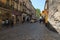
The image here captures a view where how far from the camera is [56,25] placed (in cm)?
749

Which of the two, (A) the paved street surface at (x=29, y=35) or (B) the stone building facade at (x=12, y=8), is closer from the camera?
(A) the paved street surface at (x=29, y=35)

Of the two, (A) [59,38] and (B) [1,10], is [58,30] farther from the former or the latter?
(B) [1,10]

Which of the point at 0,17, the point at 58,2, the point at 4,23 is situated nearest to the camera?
the point at 58,2

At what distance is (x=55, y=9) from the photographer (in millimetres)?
7707

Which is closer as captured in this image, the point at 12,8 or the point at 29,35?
the point at 29,35

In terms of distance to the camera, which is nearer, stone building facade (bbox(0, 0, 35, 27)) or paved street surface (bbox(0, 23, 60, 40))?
paved street surface (bbox(0, 23, 60, 40))

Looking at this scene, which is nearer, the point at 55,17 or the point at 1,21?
the point at 55,17

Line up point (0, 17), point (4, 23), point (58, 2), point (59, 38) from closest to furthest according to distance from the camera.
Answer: point (58, 2)
point (59, 38)
point (0, 17)
point (4, 23)

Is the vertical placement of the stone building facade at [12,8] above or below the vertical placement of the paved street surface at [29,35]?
above

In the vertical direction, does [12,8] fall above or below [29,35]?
above

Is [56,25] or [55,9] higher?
[55,9]

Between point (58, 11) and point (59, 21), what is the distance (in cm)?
42

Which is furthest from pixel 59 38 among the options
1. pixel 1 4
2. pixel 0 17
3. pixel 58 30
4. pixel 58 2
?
pixel 1 4

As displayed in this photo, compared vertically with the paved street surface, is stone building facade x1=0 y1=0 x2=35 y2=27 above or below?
above
